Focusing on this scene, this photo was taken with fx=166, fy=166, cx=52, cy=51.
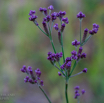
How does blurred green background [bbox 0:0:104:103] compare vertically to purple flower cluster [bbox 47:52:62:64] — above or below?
above

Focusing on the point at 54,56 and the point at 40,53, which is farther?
the point at 40,53

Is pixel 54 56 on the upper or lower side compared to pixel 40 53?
lower

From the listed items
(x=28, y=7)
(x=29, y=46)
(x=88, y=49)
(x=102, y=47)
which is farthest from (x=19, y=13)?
(x=102, y=47)

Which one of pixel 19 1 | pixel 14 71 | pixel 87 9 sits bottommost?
pixel 14 71

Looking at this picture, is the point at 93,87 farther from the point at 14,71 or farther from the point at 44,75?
the point at 14,71

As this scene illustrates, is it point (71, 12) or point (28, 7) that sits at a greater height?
point (28, 7)

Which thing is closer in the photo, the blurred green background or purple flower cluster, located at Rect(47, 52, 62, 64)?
purple flower cluster, located at Rect(47, 52, 62, 64)

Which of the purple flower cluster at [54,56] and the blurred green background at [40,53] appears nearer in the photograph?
the purple flower cluster at [54,56]

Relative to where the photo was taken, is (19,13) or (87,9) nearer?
(87,9)
